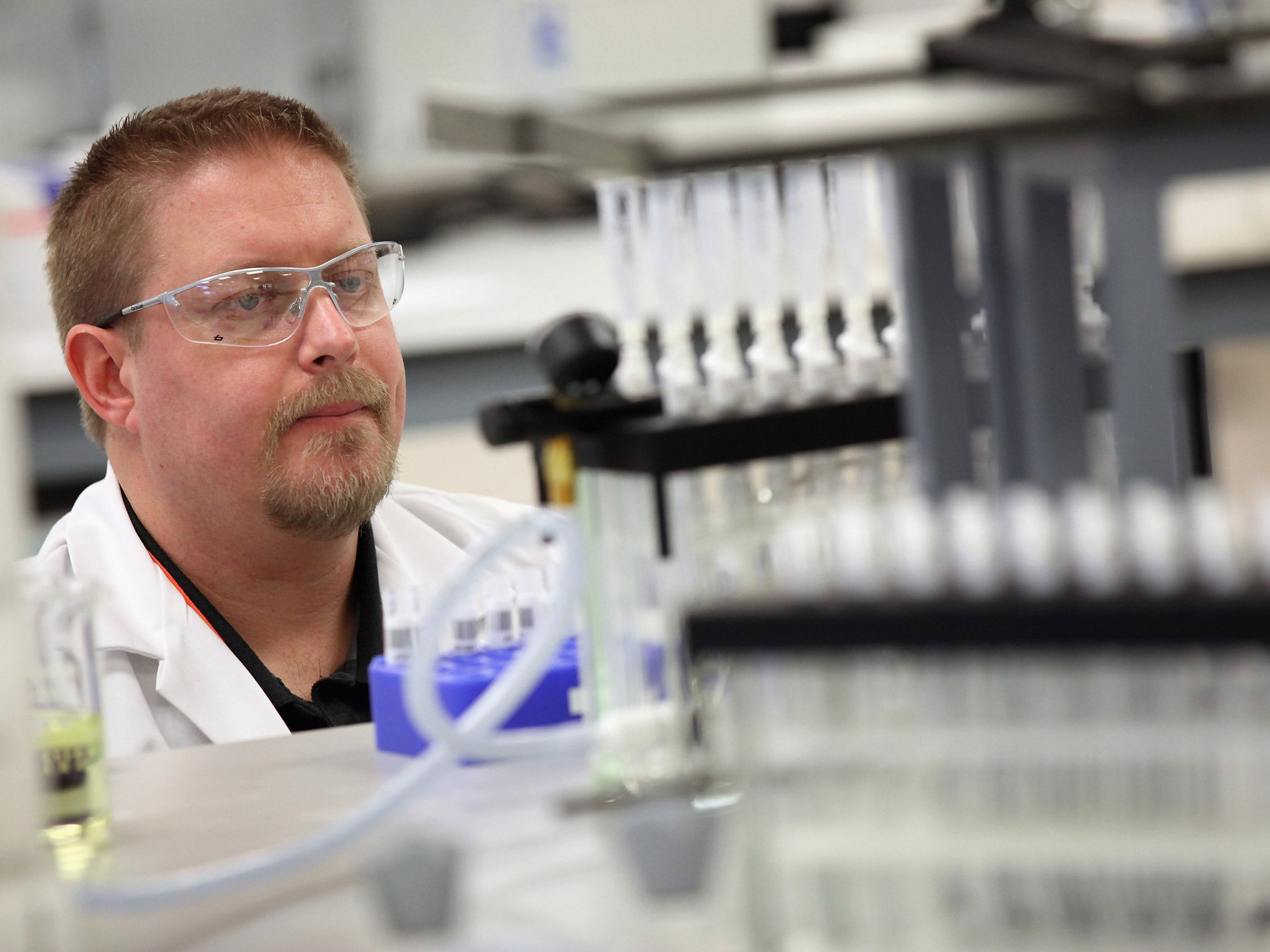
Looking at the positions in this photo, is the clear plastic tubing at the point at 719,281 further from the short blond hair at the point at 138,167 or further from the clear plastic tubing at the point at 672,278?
the short blond hair at the point at 138,167

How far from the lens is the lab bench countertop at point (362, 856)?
65 cm

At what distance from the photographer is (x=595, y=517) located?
81cm

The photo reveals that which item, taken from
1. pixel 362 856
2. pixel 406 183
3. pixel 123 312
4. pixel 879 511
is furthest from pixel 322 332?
pixel 406 183

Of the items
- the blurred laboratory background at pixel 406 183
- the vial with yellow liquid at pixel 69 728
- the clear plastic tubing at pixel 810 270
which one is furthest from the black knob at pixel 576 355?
the blurred laboratory background at pixel 406 183

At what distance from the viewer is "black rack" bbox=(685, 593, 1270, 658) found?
53cm

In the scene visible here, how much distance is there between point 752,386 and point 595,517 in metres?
0.12

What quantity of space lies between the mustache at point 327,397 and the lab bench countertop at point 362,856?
544mm

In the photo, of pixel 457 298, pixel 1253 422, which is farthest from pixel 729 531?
pixel 1253 422

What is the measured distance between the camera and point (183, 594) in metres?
1.54

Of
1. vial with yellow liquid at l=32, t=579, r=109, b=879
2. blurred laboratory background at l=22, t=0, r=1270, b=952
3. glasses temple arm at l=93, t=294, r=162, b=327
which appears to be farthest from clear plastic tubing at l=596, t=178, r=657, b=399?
glasses temple arm at l=93, t=294, r=162, b=327

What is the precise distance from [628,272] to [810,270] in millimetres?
113

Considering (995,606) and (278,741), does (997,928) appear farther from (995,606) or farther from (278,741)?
(278,741)

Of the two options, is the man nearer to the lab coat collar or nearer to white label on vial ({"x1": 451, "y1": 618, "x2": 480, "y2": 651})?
the lab coat collar

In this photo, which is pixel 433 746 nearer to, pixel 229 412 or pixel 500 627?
pixel 500 627
